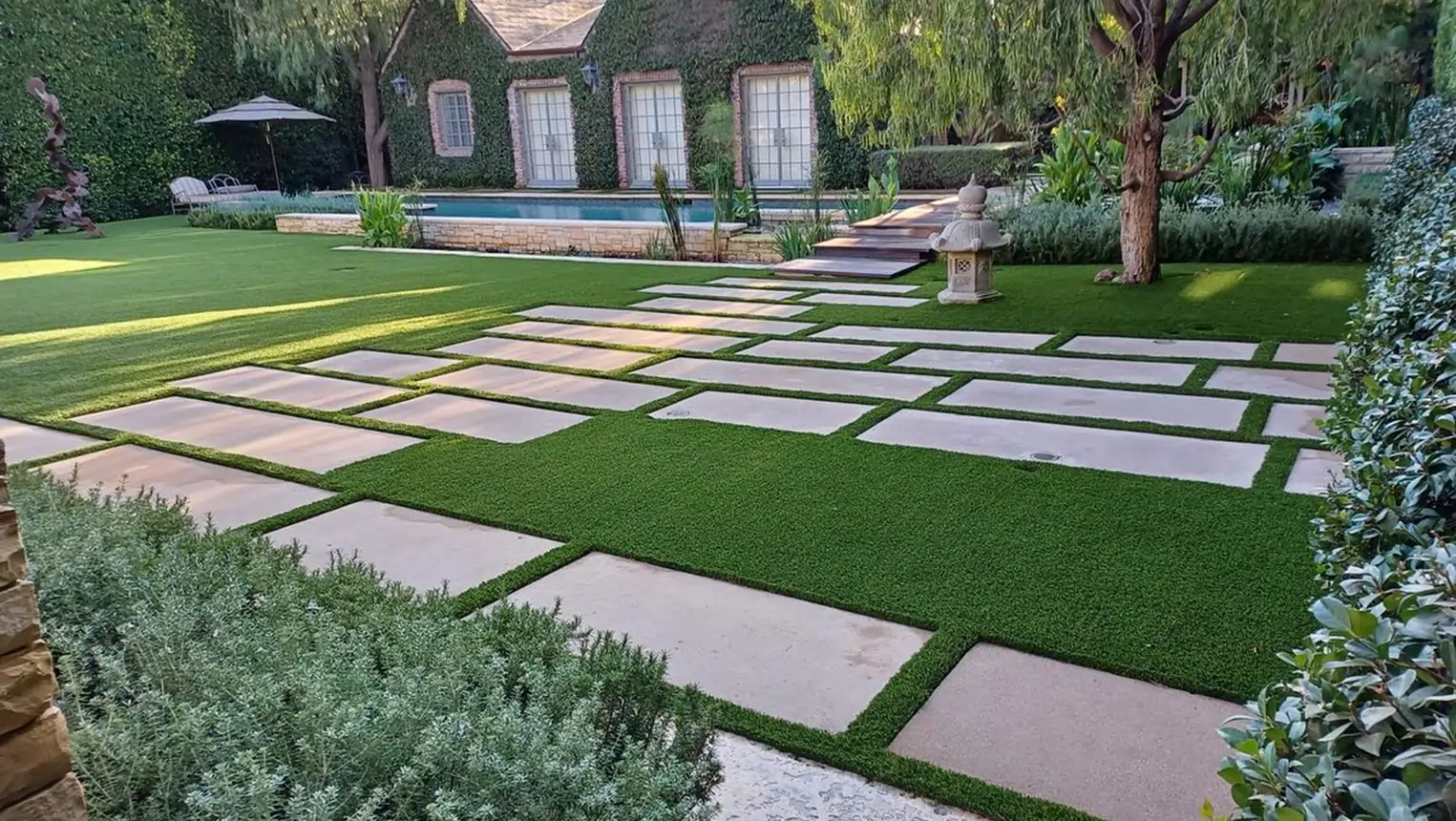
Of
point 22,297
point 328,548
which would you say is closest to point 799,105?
point 22,297

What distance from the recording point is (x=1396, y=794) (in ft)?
2.57

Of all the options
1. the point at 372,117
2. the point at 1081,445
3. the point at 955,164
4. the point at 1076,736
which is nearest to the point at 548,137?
the point at 372,117

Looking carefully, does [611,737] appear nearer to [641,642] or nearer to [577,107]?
[641,642]

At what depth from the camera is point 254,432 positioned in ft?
14.9

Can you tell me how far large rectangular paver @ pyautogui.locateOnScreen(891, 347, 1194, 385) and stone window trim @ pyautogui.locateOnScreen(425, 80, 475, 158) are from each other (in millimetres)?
16116

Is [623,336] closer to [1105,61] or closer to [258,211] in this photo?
[1105,61]

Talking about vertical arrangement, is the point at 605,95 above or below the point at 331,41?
below

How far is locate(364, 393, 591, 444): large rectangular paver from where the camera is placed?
443cm

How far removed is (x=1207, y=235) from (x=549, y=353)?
5680mm

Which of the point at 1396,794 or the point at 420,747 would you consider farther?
the point at 420,747

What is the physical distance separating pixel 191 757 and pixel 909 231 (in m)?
8.89

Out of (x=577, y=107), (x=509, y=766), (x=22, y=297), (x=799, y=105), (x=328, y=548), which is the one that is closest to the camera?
(x=509, y=766)

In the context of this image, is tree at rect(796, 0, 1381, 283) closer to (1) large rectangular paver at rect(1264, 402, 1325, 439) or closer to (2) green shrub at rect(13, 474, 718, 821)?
(1) large rectangular paver at rect(1264, 402, 1325, 439)

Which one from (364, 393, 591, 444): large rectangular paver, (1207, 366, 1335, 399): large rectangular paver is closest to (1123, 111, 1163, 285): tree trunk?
(1207, 366, 1335, 399): large rectangular paver
